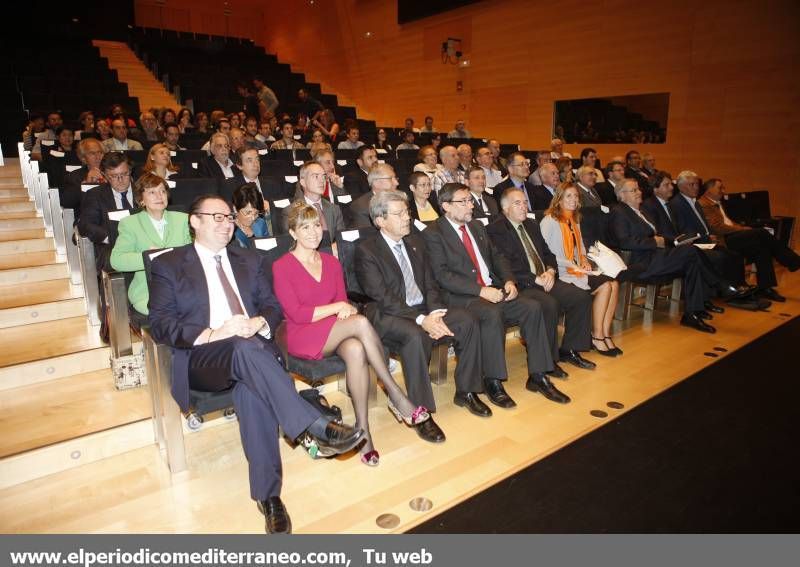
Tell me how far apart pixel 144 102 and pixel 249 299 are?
846 cm

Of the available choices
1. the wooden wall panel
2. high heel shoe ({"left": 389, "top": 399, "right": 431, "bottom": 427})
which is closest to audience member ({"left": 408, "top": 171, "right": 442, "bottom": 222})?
high heel shoe ({"left": 389, "top": 399, "right": 431, "bottom": 427})

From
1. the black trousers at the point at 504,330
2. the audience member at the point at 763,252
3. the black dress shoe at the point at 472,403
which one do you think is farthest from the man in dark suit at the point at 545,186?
the black dress shoe at the point at 472,403

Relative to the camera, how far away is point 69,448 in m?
2.13

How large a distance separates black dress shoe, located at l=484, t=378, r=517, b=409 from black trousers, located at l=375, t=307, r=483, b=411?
0.13 metres

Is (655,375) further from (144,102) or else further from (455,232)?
(144,102)

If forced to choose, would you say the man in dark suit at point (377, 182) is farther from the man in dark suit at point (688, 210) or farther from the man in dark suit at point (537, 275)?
the man in dark suit at point (688, 210)

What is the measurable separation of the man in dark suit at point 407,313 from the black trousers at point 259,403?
26.7 inches

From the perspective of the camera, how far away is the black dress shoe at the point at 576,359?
3.27 meters

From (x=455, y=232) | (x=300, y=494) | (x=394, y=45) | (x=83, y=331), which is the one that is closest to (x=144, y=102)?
(x=394, y=45)

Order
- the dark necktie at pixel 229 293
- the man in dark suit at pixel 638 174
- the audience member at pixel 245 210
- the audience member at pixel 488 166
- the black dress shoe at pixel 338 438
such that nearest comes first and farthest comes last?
the black dress shoe at pixel 338 438 → the dark necktie at pixel 229 293 → the audience member at pixel 245 210 → the audience member at pixel 488 166 → the man in dark suit at pixel 638 174

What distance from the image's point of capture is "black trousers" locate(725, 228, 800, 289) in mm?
4520

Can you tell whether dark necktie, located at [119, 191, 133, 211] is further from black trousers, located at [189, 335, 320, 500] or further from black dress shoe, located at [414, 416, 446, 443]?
black dress shoe, located at [414, 416, 446, 443]

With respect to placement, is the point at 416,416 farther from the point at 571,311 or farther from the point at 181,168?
the point at 181,168

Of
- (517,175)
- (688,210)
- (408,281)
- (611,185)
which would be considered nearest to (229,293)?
(408,281)
